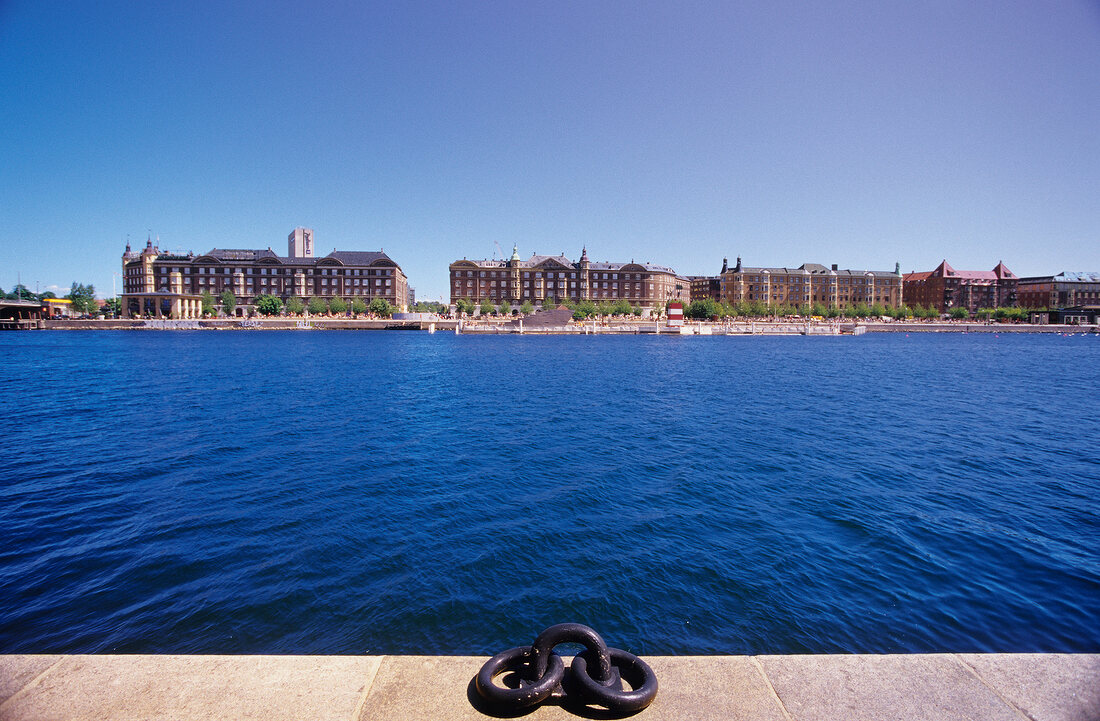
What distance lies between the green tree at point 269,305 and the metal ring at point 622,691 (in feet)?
521

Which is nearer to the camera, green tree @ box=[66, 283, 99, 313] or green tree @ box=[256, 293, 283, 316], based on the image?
green tree @ box=[256, 293, 283, 316]

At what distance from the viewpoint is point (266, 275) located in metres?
158

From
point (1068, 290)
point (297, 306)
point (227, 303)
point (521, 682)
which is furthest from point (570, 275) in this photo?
point (521, 682)

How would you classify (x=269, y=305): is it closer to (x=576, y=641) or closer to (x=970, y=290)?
(x=576, y=641)

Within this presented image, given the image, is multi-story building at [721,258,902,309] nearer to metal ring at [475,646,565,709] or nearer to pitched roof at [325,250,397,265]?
pitched roof at [325,250,397,265]

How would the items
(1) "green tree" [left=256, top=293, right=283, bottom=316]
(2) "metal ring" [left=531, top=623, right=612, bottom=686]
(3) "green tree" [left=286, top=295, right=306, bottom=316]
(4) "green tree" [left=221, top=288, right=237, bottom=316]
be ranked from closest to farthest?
(2) "metal ring" [left=531, top=623, right=612, bottom=686], (1) "green tree" [left=256, top=293, right=283, bottom=316], (4) "green tree" [left=221, top=288, right=237, bottom=316], (3) "green tree" [left=286, top=295, right=306, bottom=316]

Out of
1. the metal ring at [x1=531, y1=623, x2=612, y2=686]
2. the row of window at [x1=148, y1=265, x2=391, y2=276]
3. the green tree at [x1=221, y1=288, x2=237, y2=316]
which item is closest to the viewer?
the metal ring at [x1=531, y1=623, x2=612, y2=686]

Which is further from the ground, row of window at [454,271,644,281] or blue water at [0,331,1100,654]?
row of window at [454,271,644,281]

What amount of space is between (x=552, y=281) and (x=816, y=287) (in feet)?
294

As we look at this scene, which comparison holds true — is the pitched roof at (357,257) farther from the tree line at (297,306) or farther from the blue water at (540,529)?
the blue water at (540,529)

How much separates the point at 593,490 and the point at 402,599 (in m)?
6.75

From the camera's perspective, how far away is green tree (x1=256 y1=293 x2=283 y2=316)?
143250 mm

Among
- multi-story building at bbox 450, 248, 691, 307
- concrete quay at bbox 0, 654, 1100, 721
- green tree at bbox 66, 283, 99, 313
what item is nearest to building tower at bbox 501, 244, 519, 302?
multi-story building at bbox 450, 248, 691, 307

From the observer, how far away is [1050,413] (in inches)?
1104
